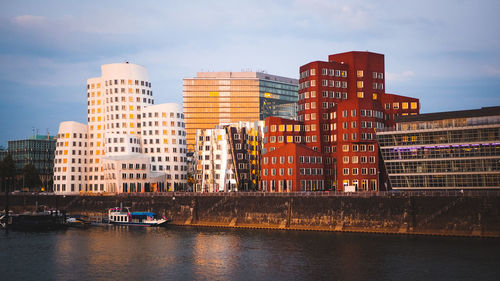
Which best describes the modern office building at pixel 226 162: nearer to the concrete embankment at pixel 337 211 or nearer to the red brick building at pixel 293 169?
the red brick building at pixel 293 169

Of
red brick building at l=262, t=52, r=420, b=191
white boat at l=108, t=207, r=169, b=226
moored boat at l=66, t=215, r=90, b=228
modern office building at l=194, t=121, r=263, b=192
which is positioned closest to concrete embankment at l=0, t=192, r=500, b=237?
white boat at l=108, t=207, r=169, b=226

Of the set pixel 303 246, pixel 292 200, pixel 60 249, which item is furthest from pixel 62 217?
pixel 303 246

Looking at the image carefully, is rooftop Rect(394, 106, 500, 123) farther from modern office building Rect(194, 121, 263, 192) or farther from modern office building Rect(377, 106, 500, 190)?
modern office building Rect(194, 121, 263, 192)

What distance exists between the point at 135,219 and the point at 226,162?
48.9 metres

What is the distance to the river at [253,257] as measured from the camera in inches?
3123

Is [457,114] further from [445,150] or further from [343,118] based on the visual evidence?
[343,118]

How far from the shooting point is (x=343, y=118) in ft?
514

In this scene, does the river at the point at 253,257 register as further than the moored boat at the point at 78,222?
No

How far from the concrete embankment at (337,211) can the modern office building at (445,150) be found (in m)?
23.7

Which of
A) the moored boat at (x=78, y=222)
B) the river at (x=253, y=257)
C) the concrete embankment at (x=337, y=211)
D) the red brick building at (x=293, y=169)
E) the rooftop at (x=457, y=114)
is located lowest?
the river at (x=253, y=257)

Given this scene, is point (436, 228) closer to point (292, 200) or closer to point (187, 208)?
point (292, 200)

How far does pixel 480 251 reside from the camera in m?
89.6

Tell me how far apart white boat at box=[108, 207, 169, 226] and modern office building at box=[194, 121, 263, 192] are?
1642 inches

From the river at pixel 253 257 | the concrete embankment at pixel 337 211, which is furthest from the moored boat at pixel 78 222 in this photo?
the river at pixel 253 257
